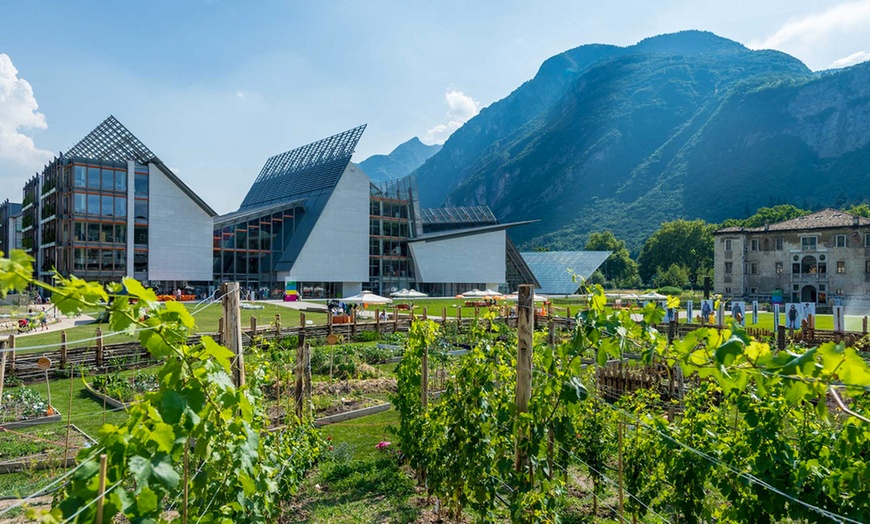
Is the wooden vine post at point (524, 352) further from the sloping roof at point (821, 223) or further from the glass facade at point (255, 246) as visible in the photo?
the sloping roof at point (821, 223)

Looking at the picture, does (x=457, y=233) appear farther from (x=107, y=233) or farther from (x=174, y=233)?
(x=107, y=233)

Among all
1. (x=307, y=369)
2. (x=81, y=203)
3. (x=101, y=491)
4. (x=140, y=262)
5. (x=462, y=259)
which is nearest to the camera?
(x=101, y=491)

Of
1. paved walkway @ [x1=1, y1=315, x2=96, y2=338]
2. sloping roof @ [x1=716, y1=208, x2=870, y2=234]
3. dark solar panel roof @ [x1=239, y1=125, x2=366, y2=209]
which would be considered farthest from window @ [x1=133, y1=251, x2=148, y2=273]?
sloping roof @ [x1=716, y1=208, x2=870, y2=234]

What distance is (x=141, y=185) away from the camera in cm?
4753

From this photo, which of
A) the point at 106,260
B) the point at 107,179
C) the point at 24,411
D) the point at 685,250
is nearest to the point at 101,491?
the point at 24,411

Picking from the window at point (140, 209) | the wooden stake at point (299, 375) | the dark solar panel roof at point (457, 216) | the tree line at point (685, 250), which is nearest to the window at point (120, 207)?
the window at point (140, 209)

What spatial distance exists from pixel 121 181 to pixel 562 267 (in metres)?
53.6

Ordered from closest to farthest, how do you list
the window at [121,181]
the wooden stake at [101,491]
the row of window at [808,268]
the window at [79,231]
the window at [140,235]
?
the wooden stake at [101,491], the window at [79,231], the window at [121,181], the window at [140,235], the row of window at [808,268]

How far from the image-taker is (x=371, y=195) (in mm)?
61156

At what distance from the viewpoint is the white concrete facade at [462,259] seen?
203ft

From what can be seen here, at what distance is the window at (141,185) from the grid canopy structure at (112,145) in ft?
7.47

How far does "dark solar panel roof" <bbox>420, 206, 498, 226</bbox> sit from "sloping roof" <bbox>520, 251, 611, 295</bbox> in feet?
37.5

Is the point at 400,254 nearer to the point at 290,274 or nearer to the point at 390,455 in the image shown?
the point at 290,274

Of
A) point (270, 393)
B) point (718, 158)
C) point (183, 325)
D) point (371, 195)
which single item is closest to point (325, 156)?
point (371, 195)
